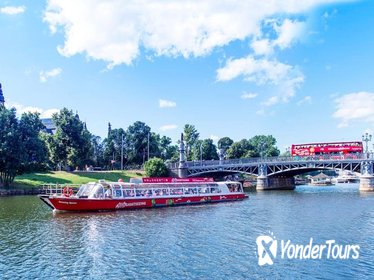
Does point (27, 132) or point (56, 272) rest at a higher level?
point (27, 132)

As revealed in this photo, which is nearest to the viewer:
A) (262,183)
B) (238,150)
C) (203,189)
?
(203,189)

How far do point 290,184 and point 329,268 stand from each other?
4095 inches

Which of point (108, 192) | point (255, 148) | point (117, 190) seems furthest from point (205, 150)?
point (108, 192)

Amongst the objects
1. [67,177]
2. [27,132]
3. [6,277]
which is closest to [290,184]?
[67,177]

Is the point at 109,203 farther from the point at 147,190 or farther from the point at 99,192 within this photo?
the point at 147,190

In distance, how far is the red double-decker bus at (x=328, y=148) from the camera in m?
107

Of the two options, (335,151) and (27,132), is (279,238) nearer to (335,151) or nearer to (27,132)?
(27,132)

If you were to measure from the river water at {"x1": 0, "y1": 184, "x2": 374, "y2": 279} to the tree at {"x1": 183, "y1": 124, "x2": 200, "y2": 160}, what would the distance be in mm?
116266


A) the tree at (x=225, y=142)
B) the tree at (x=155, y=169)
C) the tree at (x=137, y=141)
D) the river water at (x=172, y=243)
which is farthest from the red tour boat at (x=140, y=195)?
the tree at (x=225, y=142)

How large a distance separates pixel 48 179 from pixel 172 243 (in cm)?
7520

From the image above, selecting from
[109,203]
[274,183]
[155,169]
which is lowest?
[109,203]

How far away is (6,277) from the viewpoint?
2303 centimetres

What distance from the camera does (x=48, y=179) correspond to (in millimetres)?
99062

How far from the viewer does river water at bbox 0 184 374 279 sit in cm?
2413
